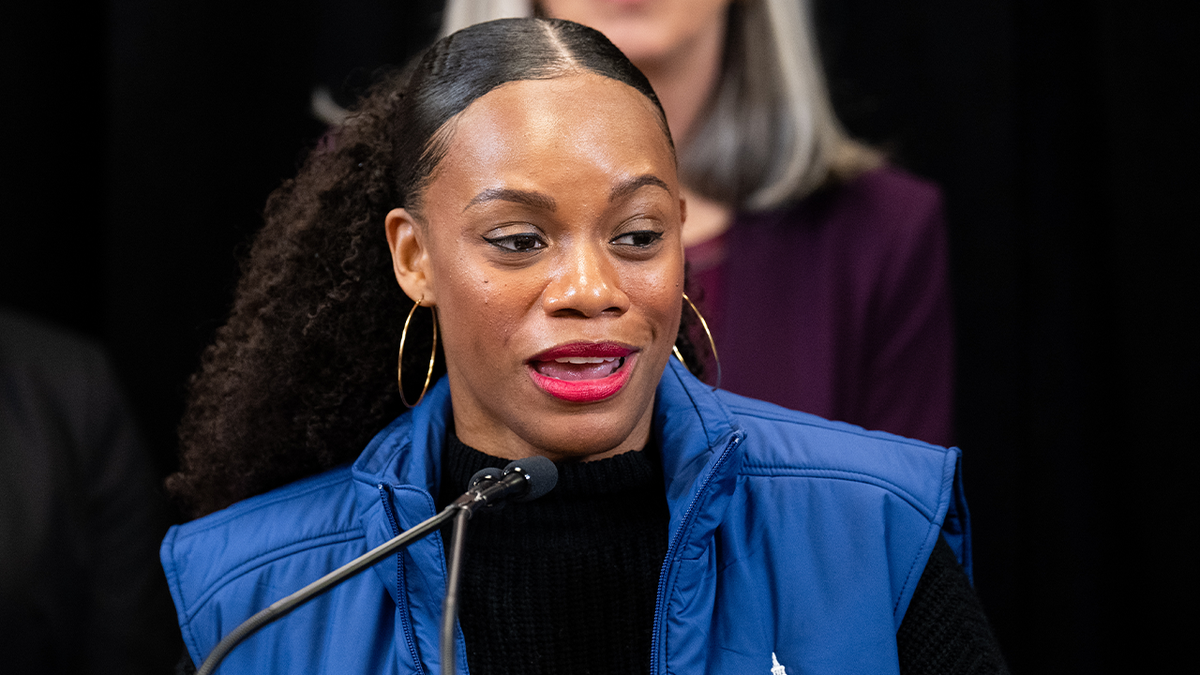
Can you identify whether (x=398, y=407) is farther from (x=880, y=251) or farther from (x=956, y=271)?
(x=956, y=271)

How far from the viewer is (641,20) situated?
1.79 meters

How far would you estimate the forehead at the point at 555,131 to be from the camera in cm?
110

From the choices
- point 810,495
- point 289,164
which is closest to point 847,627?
point 810,495

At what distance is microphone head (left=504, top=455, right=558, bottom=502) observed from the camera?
0.99m

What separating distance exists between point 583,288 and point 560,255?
0.05m

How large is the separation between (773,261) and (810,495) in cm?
68

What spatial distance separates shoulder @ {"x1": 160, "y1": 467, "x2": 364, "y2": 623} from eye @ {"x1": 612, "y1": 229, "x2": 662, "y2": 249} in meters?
0.41

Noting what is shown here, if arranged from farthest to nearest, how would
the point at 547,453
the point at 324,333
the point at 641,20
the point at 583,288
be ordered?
the point at 641,20, the point at 324,333, the point at 547,453, the point at 583,288

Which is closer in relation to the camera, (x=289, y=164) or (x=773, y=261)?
(x=773, y=261)

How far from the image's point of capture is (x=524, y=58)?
1.16 metres

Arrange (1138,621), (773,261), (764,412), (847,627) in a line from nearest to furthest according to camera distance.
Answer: (847,627) → (764,412) → (773,261) → (1138,621)

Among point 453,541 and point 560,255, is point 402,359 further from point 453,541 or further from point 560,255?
point 453,541

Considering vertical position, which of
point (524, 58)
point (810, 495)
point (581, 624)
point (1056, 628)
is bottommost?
point (1056, 628)

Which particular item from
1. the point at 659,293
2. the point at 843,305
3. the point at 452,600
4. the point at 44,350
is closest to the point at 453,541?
the point at 452,600
